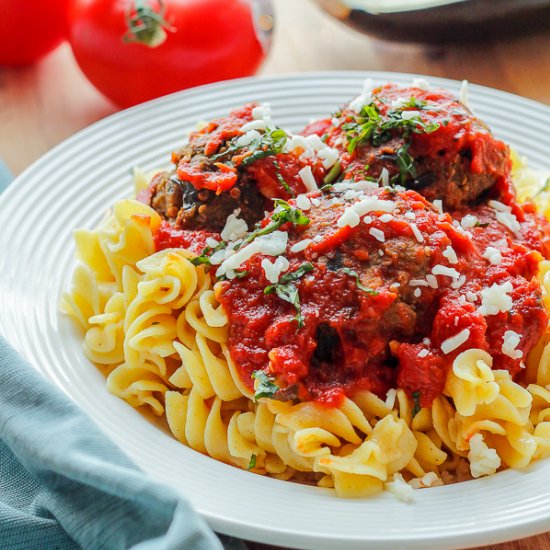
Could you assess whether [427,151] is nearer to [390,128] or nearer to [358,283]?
[390,128]

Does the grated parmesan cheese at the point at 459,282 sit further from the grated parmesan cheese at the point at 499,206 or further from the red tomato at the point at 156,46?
the red tomato at the point at 156,46

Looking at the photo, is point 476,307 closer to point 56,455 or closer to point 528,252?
point 528,252

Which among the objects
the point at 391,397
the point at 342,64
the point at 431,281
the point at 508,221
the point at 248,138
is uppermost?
the point at 248,138

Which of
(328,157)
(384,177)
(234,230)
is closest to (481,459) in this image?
(384,177)

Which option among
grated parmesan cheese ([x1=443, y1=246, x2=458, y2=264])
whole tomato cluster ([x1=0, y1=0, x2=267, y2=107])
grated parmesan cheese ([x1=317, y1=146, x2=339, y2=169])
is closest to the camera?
grated parmesan cheese ([x1=443, y1=246, x2=458, y2=264])

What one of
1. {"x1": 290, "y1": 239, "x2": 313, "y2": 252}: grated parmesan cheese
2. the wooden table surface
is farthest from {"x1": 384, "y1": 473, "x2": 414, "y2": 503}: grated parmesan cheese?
the wooden table surface

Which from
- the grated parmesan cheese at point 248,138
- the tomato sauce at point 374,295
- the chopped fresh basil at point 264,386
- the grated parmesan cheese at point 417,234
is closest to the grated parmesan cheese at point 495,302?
the tomato sauce at point 374,295

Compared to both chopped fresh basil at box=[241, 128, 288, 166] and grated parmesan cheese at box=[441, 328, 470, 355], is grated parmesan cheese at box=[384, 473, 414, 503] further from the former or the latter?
chopped fresh basil at box=[241, 128, 288, 166]

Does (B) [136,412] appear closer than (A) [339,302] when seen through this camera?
No
